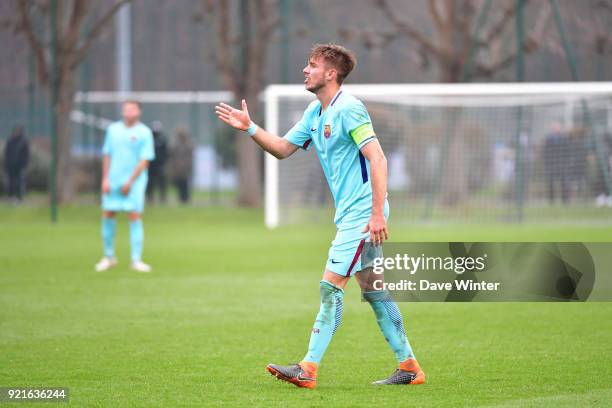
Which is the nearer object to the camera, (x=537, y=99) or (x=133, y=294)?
(x=133, y=294)

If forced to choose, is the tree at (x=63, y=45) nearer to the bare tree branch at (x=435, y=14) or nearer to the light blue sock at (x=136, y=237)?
the bare tree branch at (x=435, y=14)

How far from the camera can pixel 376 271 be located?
7.38 metres

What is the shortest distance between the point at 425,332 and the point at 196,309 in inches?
103

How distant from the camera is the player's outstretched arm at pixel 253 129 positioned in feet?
24.3

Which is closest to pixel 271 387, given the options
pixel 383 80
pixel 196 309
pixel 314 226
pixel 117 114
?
pixel 196 309

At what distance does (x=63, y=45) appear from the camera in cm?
2625

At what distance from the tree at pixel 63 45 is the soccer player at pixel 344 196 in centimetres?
1898

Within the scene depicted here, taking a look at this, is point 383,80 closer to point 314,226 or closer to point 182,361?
point 314,226

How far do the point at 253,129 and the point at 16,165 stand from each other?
67.5ft

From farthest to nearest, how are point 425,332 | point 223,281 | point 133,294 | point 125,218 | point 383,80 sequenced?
1. point 383,80
2. point 125,218
3. point 223,281
4. point 133,294
5. point 425,332

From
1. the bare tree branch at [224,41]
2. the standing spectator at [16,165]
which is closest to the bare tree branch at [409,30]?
the bare tree branch at [224,41]

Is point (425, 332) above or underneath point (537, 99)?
underneath

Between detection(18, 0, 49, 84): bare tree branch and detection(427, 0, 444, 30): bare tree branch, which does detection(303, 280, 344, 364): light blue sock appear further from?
detection(18, 0, 49, 84): bare tree branch

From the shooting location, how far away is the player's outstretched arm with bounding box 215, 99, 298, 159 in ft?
24.3
